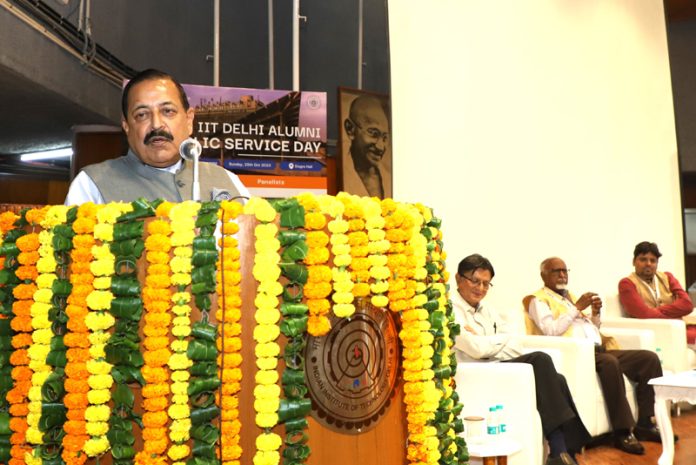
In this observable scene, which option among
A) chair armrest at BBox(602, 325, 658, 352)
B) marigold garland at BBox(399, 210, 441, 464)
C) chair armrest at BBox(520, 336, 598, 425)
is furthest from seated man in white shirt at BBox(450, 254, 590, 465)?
marigold garland at BBox(399, 210, 441, 464)

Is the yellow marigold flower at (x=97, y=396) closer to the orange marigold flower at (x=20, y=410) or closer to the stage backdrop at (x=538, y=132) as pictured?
the orange marigold flower at (x=20, y=410)

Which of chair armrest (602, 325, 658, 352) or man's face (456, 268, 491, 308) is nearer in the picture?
man's face (456, 268, 491, 308)

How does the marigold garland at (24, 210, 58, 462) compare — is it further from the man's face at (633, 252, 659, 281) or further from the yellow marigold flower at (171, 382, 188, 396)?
the man's face at (633, 252, 659, 281)

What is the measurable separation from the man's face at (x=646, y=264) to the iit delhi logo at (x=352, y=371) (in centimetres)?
495

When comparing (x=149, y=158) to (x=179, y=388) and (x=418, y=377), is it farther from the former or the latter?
(x=418, y=377)

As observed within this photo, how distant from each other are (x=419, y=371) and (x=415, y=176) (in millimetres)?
3782

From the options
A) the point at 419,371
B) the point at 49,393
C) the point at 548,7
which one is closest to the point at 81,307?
the point at 49,393

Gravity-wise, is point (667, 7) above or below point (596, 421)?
above

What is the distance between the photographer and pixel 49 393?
5.98 ft

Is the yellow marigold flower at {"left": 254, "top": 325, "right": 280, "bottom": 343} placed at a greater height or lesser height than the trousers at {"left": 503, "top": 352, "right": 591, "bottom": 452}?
greater

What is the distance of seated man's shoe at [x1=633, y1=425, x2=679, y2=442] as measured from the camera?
16.8ft

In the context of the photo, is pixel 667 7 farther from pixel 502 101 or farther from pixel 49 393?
pixel 49 393

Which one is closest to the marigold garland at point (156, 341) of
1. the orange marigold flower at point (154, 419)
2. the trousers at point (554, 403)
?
the orange marigold flower at point (154, 419)

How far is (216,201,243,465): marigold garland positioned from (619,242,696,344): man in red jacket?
517 cm
